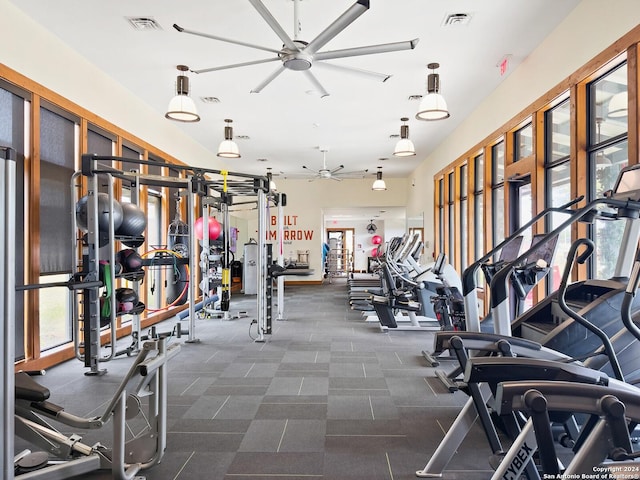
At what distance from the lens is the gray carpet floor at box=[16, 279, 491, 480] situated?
2.46 meters

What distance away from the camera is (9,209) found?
1.77 meters

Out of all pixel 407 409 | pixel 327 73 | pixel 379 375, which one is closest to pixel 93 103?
pixel 327 73

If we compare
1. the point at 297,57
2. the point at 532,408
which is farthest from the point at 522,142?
the point at 532,408

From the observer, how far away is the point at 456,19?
4227 millimetres

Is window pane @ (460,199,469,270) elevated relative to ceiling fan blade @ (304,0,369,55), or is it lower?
lower

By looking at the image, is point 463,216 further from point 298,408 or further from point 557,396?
point 557,396

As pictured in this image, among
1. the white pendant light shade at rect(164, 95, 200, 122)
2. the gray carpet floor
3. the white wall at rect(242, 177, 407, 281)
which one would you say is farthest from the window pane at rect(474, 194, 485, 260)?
the white wall at rect(242, 177, 407, 281)

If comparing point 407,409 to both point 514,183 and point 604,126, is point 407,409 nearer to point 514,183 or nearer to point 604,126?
point 604,126

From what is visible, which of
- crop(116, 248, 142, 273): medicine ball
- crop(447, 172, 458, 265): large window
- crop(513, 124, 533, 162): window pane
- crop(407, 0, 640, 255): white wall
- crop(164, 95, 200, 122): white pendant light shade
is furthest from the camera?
crop(447, 172, 458, 265): large window

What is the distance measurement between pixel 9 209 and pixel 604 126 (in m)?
4.61

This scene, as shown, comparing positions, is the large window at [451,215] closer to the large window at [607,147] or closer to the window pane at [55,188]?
the large window at [607,147]

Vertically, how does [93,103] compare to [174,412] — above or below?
above

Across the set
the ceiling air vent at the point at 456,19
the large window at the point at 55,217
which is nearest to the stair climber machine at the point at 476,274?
the ceiling air vent at the point at 456,19

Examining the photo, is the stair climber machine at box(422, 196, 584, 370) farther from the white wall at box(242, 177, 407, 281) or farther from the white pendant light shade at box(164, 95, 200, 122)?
the white wall at box(242, 177, 407, 281)
